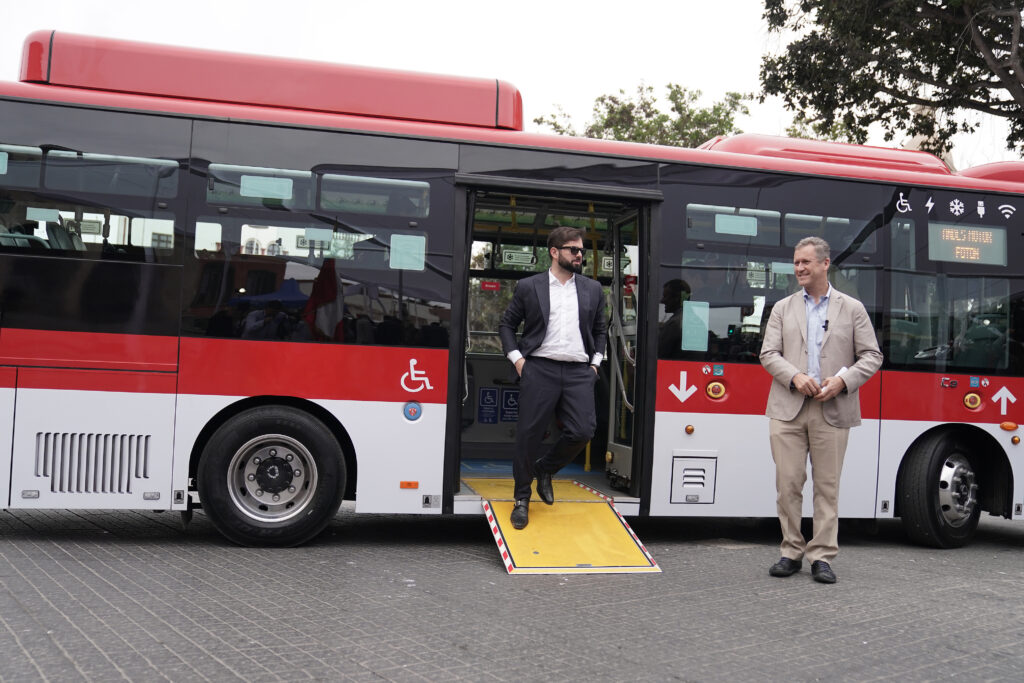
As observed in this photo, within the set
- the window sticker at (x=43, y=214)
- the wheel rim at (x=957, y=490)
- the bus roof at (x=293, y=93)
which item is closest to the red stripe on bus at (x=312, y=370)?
the window sticker at (x=43, y=214)

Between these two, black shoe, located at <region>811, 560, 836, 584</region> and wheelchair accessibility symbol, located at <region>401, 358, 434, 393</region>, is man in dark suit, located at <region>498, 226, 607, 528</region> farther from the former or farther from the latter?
black shoe, located at <region>811, 560, 836, 584</region>

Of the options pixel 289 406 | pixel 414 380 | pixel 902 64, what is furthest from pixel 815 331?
pixel 902 64

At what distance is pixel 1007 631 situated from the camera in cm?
538

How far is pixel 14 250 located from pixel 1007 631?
21.7 ft

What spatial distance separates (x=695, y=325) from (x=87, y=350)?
4.45 meters

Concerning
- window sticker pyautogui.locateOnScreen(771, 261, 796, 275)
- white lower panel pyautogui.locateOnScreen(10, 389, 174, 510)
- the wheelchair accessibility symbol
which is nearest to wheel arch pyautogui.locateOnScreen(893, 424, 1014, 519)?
window sticker pyautogui.locateOnScreen(771, 261, 796, 275)

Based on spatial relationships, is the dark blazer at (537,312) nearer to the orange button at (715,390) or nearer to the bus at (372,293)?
the bus at (372,293)

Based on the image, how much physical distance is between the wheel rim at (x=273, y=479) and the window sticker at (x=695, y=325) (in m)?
3.01

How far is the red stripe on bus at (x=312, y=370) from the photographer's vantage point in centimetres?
673

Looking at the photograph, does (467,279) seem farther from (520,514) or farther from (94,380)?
(94,380)

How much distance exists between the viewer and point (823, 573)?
640 cm

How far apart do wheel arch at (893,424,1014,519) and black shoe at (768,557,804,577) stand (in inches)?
72.9

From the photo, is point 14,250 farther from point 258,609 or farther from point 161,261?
point 258,609

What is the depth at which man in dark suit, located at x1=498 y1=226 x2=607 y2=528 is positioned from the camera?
6.90 m
